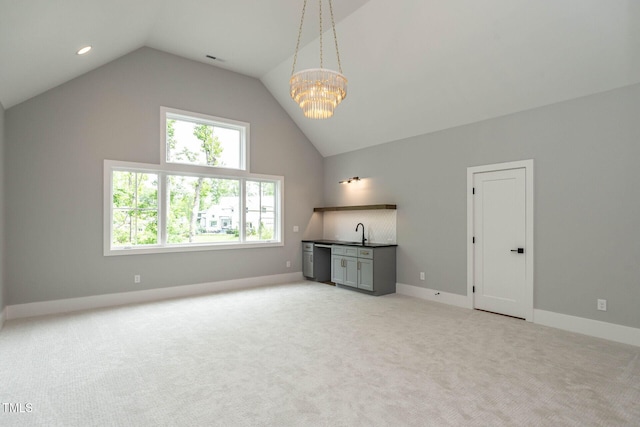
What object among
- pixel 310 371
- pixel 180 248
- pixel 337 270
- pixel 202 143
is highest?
pixel 202 143

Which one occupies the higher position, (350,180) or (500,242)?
(350,180)

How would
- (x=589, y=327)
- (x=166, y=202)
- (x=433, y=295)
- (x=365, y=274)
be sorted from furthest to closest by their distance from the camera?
(x=365, y=274)
(x=166, y=202)
(x=433, y=295)
(x=589, y=327)

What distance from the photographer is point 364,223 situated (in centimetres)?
685

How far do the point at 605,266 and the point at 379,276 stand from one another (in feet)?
9.96

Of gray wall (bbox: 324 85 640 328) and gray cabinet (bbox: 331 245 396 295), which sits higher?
gray wall (bbox: 324 85 640 328)

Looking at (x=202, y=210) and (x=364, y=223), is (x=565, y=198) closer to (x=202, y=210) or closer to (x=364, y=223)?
(x=364, y=223)

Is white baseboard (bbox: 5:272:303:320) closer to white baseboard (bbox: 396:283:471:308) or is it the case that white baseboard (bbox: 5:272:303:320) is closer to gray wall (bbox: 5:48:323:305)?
gray wall (bbox: 5:48:323:305)

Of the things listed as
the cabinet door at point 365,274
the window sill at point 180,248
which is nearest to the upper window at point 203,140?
the window sill at point 180,248

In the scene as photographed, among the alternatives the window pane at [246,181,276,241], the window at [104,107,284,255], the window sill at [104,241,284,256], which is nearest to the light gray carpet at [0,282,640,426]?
the window sill at [104,241,284,256]

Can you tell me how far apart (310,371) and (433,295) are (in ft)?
10.6

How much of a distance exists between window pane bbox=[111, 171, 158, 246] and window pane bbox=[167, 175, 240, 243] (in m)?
0.25

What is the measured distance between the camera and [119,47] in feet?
15.9

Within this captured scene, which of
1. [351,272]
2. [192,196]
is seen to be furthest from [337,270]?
[192,196]

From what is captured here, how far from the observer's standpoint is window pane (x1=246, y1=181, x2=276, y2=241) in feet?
22.3
